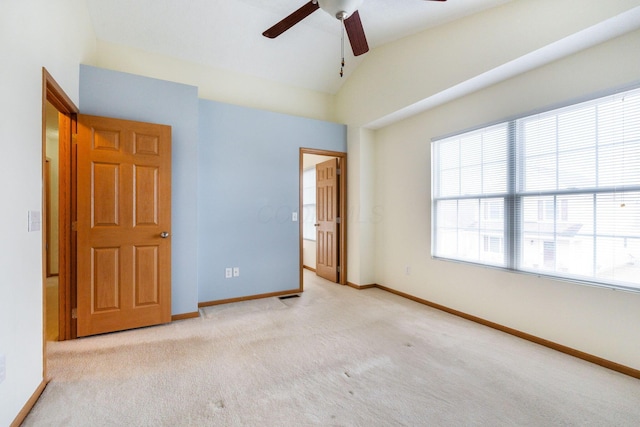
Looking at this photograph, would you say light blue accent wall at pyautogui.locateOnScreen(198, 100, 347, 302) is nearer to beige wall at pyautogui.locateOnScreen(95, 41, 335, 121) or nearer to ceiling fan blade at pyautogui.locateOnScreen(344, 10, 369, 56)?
beige wall at pyautogui.locateOnScreen(95, 41, 335, 121)

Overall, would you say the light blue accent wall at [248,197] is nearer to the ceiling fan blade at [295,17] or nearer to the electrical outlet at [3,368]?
the ceiling fan blade at [295,17]

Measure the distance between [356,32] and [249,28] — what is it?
1878 millimetres

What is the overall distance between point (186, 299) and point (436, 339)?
2669 millimetres

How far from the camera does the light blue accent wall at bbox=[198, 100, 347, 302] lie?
3.60 metres

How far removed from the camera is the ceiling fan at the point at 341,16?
1.84 metres

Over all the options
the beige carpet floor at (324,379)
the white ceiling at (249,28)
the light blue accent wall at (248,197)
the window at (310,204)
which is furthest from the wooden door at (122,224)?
the window at (310,204)

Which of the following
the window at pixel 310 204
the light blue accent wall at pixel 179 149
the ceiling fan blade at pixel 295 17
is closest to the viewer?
the ceiling fan blade at pixel 295 17

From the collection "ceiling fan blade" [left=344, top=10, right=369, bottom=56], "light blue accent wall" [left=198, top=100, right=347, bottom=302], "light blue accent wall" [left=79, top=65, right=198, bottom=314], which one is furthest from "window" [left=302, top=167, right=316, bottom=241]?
"ceiling fan blade" [left=344, top=10, right=369, bottom=56]

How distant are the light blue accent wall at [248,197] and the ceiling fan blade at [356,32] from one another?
178cm

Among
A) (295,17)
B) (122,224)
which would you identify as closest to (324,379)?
(122,224)

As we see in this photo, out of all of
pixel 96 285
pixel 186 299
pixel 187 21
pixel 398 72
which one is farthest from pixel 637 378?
pixel 187 21

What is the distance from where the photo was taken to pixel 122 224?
2754mm

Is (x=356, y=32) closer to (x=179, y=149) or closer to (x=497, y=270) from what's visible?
(x=179, y=149)

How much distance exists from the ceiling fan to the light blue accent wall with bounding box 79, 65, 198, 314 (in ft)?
4.37
